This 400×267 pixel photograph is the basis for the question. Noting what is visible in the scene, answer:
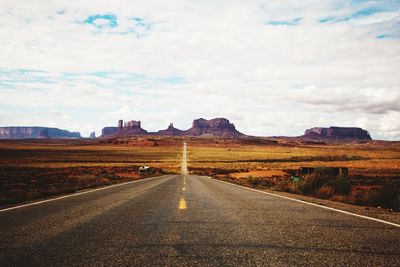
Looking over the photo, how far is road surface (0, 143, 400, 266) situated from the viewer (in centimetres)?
432

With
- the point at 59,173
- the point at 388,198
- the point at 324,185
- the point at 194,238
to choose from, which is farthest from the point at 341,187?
the point at 59,173

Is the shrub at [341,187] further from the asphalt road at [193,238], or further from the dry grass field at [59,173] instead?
the dry grass field at [59,173]

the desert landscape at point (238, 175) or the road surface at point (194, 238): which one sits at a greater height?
the road surface at point (194, 238)

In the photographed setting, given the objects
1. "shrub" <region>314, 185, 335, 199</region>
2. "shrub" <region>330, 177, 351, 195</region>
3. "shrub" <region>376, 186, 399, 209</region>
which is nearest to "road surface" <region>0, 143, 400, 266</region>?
"shrub" <region>376, 186, 399, 209</region>

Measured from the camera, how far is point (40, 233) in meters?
5.90

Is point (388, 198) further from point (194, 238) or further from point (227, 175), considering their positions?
point (227, 175)

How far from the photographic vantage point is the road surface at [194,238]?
14.2 feet

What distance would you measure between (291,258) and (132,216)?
4.34 m

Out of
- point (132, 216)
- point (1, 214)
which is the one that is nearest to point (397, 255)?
point (132, 216)

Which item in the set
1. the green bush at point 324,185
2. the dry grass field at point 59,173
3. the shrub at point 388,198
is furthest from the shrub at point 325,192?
the dry grass field at point 59,173

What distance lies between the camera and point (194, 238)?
5453 mm

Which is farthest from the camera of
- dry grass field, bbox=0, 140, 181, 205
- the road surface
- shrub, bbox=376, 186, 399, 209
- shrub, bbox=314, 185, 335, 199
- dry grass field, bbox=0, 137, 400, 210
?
dry grass field, bbox=0, 140, 181, 205

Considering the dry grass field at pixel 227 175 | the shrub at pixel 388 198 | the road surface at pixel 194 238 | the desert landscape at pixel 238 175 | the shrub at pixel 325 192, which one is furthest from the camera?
the shrub at pixel 325 192

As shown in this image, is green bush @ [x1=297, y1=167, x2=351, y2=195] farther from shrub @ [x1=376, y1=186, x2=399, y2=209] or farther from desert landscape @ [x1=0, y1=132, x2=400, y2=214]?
shrub @ [x1=376, y1=186, x2=399, y2=209]
